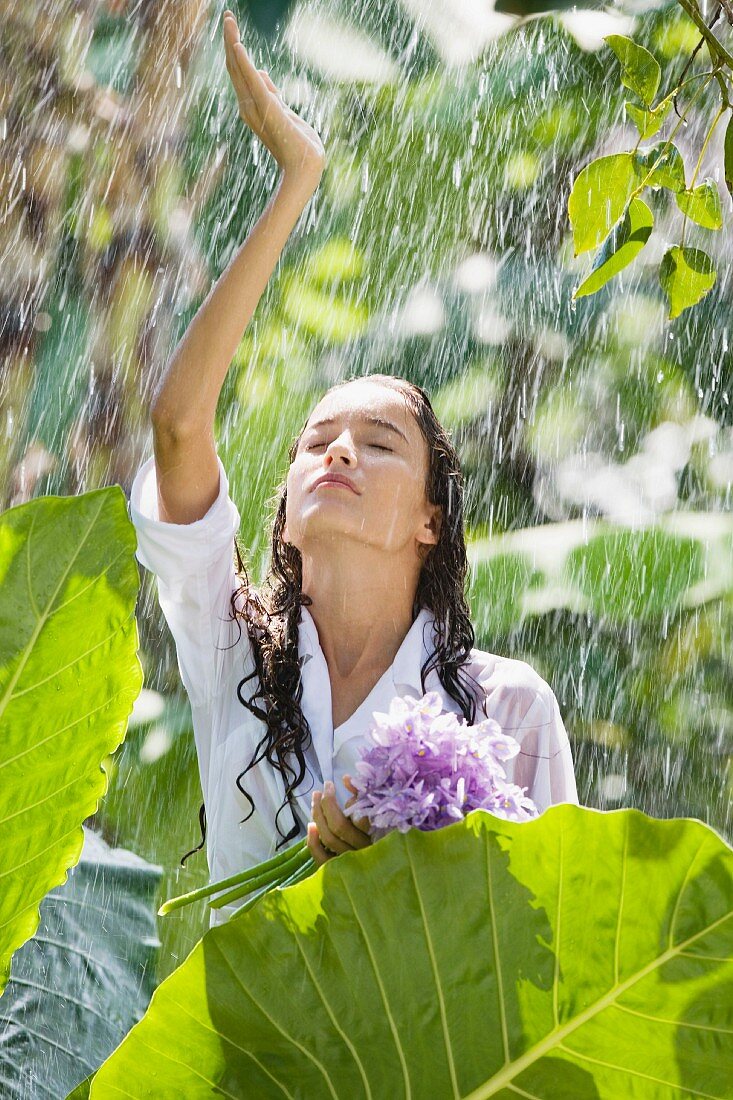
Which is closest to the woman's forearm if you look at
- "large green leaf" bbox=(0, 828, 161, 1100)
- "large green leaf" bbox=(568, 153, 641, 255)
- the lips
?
the lips

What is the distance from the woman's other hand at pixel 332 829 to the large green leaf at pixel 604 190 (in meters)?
0.47

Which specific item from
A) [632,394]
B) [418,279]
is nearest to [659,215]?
[632,394]

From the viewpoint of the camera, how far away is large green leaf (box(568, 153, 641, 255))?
94 cm

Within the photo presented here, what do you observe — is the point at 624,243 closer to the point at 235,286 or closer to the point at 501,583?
the point at 235,286

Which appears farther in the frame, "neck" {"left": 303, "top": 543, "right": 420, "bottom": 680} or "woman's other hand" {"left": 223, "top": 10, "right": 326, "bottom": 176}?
"neck" {"left": 303, "top": 543, "right": 420, "bottom": 680}

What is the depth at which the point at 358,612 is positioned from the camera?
1.23m

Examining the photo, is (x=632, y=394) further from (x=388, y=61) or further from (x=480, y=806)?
(x=480, y=806)

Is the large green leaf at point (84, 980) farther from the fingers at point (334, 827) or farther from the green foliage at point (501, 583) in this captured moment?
the fingers at point (334, 827)

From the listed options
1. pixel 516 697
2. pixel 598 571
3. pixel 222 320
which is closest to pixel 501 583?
pixel 598 571

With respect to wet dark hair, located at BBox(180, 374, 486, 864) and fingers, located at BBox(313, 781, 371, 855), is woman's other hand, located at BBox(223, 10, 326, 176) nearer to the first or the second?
wet dark hair, located at BBox(180, 374, 486, 864)

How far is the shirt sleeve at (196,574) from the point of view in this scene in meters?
1.17

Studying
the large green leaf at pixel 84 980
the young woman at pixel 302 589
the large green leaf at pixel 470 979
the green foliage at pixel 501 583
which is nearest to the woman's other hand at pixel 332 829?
the large green leaf at pixel 470 979

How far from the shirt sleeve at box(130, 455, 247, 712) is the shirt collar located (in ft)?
0.25

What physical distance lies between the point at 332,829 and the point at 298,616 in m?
0.56
